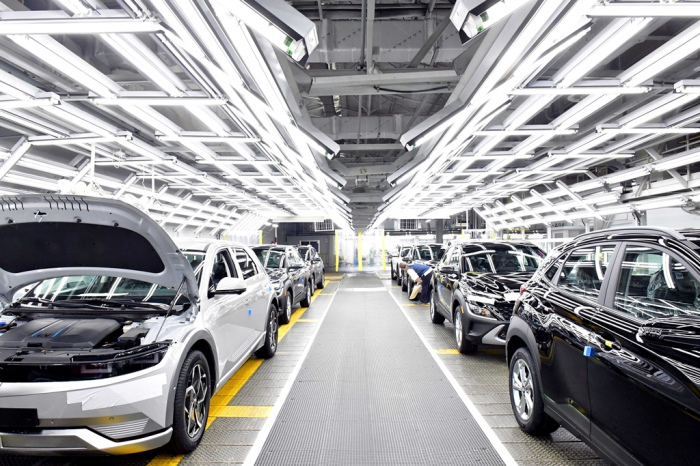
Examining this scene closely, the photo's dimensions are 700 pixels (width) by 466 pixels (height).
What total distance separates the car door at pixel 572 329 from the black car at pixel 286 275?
5024mm

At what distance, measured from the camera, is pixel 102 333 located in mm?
2627

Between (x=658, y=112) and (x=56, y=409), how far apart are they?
270 inches

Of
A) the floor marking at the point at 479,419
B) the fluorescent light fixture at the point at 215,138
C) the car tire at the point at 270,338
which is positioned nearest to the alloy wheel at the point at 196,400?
the car tire at the point at 270,338

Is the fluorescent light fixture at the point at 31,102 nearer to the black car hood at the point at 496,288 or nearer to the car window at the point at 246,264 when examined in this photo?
the car window at the point at 246,264

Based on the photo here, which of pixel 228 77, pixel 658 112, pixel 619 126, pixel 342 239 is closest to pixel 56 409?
pixel 228 77

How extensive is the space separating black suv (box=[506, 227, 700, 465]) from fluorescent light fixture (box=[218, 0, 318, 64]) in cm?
230

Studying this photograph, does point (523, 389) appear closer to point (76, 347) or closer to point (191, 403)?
point (191, 403)

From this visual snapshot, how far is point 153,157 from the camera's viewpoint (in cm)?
718

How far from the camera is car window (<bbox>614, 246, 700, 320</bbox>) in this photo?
200cm

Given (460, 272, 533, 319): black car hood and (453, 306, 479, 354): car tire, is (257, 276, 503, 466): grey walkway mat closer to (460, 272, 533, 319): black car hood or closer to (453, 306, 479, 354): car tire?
(453, 306, 479, 354): car tire

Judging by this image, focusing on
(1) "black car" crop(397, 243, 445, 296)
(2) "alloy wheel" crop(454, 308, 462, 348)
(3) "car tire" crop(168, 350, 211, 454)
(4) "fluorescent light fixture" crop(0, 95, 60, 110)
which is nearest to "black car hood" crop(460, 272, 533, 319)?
(2) "alloy wheel" crop(454, 308, 462, 348)

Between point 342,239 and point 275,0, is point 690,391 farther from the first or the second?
point 342,239

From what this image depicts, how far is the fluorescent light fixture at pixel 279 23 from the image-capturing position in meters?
2.00

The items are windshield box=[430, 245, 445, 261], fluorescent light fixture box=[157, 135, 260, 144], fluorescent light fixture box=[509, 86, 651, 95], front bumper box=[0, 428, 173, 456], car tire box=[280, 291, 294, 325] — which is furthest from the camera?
windshield box=[430, 245, 445, 261]
